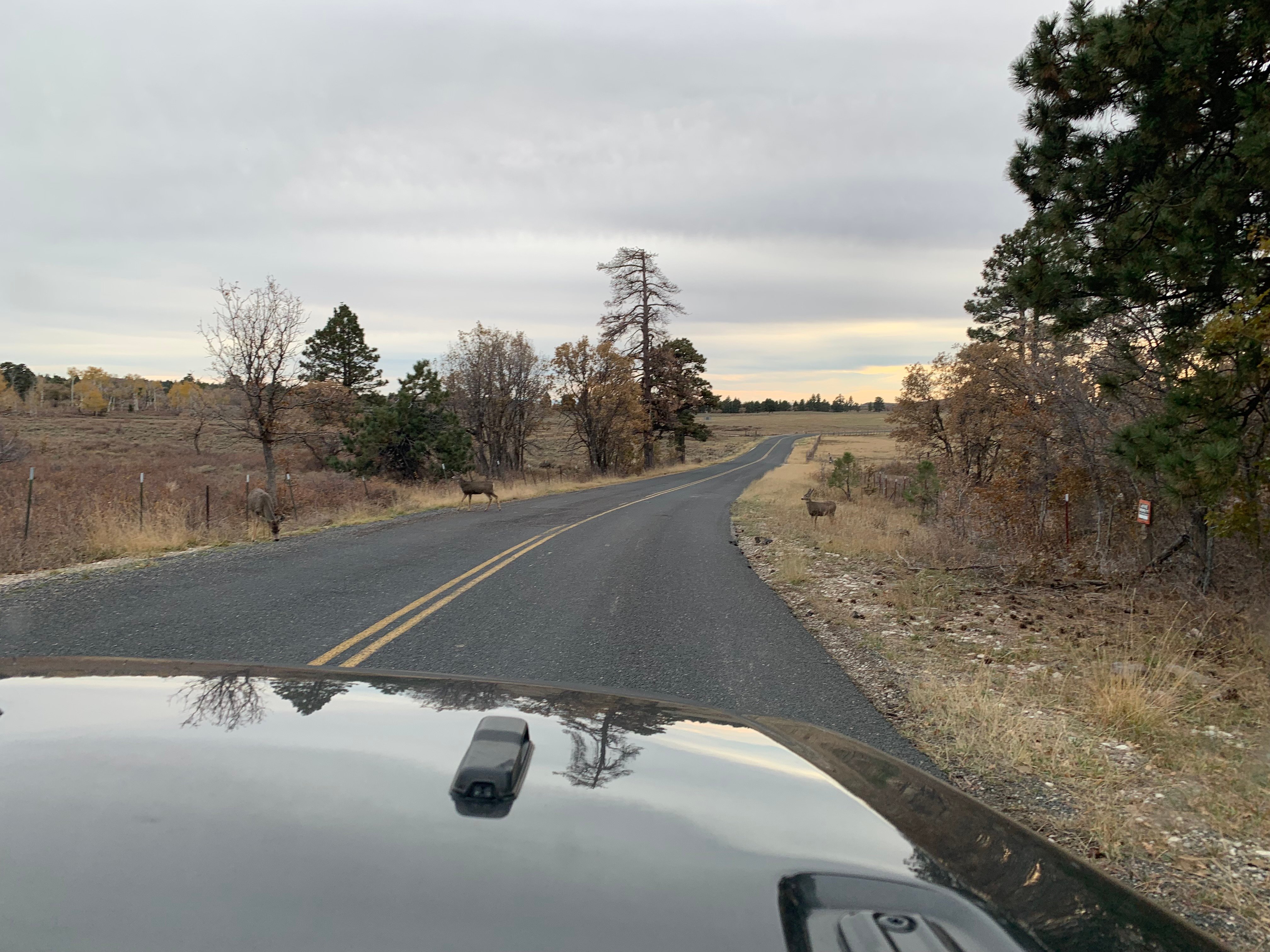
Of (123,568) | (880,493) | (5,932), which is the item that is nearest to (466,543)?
(123,568)

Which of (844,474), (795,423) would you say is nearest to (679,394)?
(844,474)

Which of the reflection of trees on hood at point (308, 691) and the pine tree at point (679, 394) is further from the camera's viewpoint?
the pine tree at point (679, 394)

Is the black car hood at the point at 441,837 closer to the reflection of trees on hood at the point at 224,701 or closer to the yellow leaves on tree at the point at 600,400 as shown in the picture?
the reflection of trees on hood at the point at 224,701

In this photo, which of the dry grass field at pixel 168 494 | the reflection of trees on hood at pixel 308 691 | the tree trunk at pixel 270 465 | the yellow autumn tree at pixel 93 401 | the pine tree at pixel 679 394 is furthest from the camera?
the yellow autumn tree at pixel 93 401

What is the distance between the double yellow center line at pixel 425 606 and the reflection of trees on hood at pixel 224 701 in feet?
7.51

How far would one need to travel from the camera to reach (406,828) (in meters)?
1.46

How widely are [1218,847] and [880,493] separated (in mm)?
25776

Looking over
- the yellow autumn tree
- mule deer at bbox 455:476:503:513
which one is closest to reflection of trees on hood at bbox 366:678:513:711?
mule deer at bbox 455:476:503:513

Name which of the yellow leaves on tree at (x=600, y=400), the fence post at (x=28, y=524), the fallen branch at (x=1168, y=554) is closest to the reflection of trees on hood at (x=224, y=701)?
the fallen branch at (x=1168, y=554)

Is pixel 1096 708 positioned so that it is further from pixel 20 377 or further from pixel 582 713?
pixel 20 377

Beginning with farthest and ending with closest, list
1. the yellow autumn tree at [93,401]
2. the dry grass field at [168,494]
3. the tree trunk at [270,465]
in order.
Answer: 1. the yellow autumn tree at [93,401]
2. the tree trunk at [270,465]
3. the dry grass field at [168,494]

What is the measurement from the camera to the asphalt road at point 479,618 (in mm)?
5211

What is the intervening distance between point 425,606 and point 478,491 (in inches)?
530

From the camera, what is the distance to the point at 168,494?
17.6 meters
